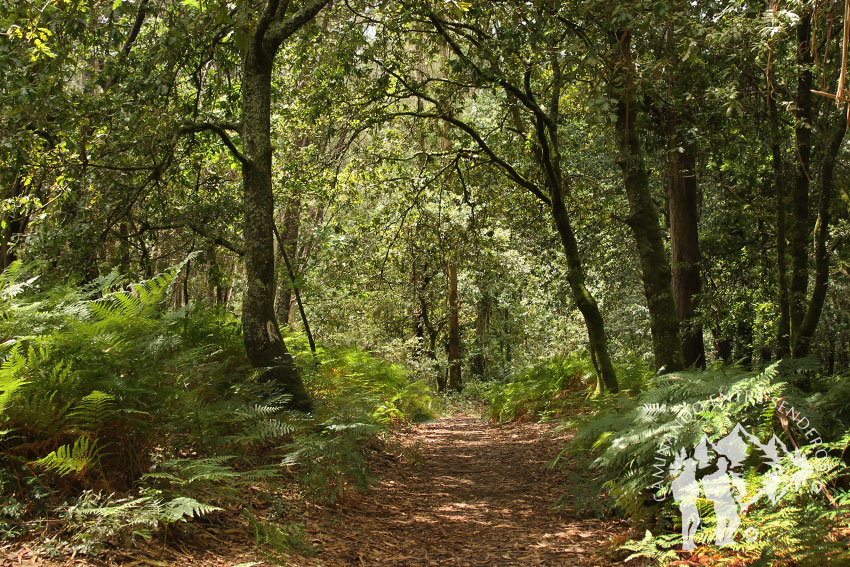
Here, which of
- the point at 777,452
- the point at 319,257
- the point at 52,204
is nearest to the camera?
the point at 777,452

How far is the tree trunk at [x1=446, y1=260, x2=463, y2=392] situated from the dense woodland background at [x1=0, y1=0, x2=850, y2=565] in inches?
195

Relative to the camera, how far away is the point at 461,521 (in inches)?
190

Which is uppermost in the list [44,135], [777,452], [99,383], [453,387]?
[44,135]

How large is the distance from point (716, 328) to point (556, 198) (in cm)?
348

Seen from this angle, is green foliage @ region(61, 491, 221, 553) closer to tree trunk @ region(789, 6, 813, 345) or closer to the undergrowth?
the undergrowth

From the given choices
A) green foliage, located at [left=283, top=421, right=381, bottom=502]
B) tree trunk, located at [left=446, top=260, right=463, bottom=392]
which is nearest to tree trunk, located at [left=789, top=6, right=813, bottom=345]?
green foliage, located at [left=283, top=421, right=381, bottom=502]

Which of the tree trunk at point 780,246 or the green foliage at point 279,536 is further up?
the tree trunk at point 780,246

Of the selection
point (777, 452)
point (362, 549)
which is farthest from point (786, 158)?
point (362, 549)

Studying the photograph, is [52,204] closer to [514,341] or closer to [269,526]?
[269,526]

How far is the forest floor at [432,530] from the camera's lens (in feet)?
11.1

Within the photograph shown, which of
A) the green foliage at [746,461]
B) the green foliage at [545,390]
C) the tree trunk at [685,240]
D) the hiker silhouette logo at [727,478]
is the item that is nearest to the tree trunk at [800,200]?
the green foliage at [746,461]

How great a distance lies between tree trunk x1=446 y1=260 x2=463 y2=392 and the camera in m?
18.4

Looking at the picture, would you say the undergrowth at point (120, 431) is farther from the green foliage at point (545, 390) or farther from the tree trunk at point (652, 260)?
the green foliage at point (545, 390)

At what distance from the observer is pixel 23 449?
132 inches
